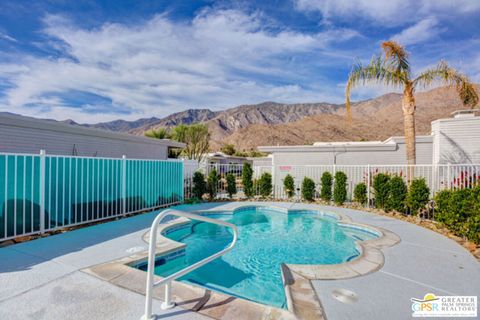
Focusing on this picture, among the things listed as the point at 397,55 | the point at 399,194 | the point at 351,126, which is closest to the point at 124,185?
the point at 399,194

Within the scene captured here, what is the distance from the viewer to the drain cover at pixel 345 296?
285cm

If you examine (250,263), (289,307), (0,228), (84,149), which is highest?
(84,149)

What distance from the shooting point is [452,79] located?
8.84 m

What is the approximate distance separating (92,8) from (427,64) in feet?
42.6

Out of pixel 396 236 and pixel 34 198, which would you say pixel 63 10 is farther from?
pixel 396 236

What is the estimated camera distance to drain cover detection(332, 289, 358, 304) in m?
2.85

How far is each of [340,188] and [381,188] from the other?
1.61 metres

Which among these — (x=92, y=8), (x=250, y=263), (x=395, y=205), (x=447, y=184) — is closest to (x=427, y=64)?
(x=447, y=184)

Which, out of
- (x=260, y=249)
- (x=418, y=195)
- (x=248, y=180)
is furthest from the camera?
(x=248, y=180)

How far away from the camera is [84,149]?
33.2 ft

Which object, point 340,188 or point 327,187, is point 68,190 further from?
point 340,188

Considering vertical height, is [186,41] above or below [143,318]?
above

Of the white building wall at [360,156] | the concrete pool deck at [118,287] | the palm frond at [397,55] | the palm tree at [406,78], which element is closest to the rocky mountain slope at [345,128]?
the white building wall at [360,156]

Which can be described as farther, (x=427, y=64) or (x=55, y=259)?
(x=427, y=64)
